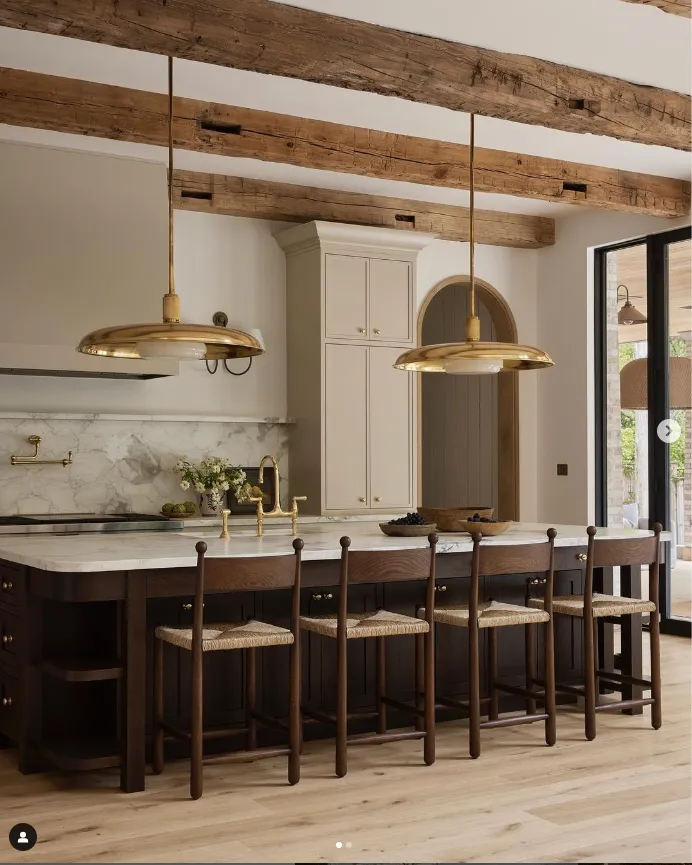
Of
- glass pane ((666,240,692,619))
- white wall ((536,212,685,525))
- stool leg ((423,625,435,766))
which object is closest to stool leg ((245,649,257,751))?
stool leg ((423,625,435,766))

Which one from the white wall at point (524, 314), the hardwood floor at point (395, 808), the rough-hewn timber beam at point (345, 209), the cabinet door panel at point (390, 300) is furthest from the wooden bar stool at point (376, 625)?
the white wall at point (524, 314)

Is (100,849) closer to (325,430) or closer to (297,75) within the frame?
(297,75)

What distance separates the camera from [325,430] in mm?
6695

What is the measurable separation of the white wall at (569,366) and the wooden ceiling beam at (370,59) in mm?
2509

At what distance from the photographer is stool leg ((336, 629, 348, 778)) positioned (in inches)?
154

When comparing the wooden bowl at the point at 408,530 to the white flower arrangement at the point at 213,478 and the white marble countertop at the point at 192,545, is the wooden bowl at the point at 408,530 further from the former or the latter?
the white flower arrangement at the point at 213,478

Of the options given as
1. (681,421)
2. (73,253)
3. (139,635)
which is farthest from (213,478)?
(681,421)

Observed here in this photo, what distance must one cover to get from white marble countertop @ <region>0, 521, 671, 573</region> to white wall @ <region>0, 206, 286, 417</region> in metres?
1.41

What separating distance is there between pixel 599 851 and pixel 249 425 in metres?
4.16

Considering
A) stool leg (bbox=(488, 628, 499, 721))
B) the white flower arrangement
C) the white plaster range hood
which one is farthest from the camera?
the white flower arrangement

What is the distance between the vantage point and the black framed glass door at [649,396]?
22.6 ft

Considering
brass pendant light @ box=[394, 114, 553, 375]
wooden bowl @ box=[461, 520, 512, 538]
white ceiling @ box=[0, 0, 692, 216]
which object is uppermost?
white ceiling @ box=[0, 0, 692, 216]

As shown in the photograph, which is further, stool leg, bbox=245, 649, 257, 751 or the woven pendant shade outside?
the woven pendant shade outside

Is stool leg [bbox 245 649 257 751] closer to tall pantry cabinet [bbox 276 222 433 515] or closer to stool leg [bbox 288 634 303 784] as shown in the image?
stool leg [bbox 288 634 303 784]
